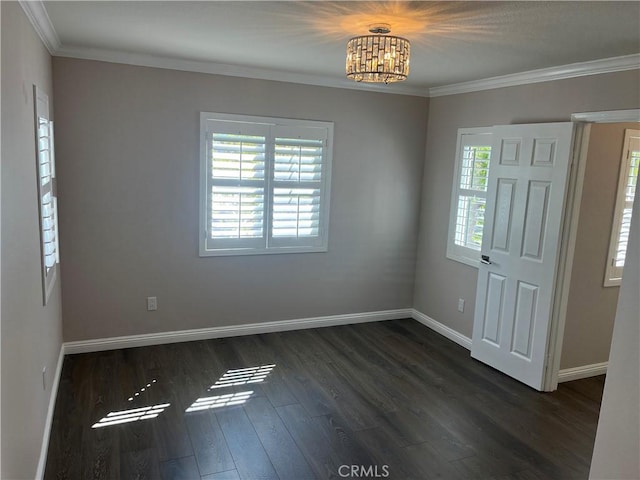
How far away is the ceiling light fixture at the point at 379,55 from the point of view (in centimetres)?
252

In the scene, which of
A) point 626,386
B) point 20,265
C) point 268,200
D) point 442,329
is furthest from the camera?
point 442,329

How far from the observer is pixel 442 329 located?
4.86m

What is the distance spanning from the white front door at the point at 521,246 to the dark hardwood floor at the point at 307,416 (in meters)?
0.29

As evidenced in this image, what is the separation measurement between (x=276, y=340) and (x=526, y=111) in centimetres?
300

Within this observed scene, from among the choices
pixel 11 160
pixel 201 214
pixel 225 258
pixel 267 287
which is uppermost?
pixel 11 160

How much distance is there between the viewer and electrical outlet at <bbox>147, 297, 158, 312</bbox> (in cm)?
417

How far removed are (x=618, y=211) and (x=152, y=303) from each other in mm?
4013

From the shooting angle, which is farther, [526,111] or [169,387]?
[526,111]

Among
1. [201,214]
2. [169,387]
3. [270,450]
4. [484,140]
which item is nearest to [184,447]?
[270,450]

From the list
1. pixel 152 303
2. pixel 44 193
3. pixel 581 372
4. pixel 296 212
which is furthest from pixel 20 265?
pixel 581 372

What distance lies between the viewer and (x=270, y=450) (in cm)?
280

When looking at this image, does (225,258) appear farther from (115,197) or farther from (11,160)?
(11,160)
